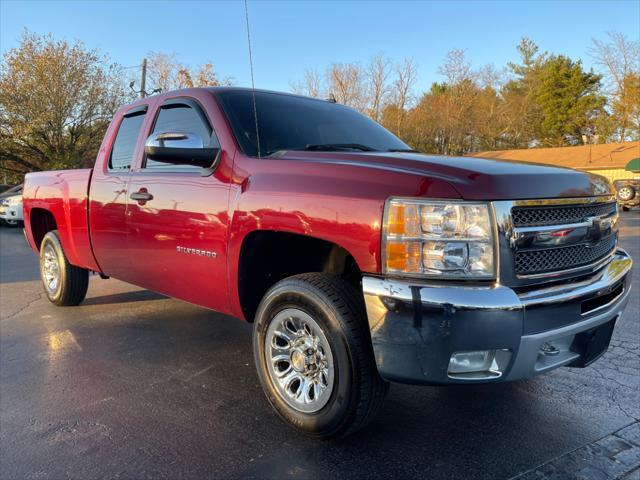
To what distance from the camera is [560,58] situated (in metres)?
51.0

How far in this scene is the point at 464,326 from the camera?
7.13 feet

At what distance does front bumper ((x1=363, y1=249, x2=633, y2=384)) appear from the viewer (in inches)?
86.0

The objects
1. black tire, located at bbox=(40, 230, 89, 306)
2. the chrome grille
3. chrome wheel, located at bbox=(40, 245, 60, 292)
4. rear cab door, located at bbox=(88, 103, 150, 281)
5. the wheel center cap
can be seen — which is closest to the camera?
the chrome grille

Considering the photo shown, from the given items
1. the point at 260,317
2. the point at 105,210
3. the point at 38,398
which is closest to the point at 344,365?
the point at 260,317

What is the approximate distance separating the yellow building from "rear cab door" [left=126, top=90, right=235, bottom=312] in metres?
29.5

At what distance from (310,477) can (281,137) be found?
6.66 ft

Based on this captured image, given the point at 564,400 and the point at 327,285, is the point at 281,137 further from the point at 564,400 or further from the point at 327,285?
the point at 564,400

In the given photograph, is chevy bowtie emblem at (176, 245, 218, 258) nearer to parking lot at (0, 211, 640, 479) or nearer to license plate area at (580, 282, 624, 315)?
parking lot at (0, 211, 640, 479)

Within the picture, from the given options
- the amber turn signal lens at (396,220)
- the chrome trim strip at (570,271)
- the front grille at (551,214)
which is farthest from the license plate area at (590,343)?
the amber turn signal lens at (396,220)


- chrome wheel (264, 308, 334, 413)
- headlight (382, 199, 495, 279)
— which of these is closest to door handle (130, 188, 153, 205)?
chrome wheel (264, 308, 334, 413)

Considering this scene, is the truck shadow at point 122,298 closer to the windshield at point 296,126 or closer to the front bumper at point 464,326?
the windshield at point 296,126

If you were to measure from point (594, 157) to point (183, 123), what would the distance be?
37594 millimetres

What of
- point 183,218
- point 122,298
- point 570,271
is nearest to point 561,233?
point 570,271

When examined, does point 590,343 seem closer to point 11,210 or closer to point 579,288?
point 579,288
